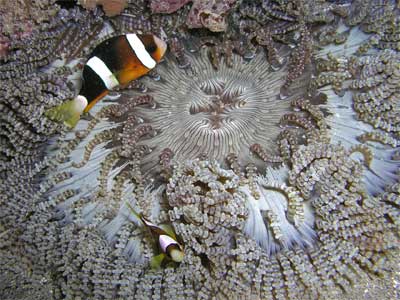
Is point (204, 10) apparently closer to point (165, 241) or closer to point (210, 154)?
point (210, 154)

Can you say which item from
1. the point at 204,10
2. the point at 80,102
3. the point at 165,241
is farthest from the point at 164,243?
the point at 204,10

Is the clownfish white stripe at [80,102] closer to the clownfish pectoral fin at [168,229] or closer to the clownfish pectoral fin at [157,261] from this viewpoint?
the clownfish pectoral fin at [168,229]

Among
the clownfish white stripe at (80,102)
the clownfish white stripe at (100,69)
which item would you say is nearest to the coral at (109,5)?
the clownfish white stripe at (100,69)

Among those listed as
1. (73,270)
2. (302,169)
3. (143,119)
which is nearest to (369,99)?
(302,169)

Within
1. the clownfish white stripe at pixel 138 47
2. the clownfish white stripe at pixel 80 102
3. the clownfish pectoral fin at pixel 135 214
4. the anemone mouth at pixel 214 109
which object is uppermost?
the clownfish white stripe at pixel 138 47

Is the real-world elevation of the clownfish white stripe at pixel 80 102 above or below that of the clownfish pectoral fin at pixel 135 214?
above

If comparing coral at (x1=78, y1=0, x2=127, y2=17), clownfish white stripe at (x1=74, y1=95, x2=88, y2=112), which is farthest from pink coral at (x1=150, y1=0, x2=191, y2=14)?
clownfish white stripe at (x1=74, y1=95, x2=88, y2=112)

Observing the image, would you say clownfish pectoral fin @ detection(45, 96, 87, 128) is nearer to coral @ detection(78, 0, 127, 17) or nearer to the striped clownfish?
the striped clownfish
